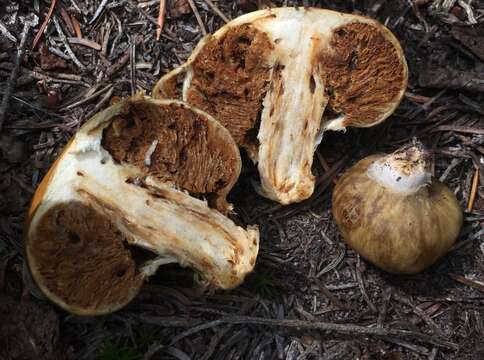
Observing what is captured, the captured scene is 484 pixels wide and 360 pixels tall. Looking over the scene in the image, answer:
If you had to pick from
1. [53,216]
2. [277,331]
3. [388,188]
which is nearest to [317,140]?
[388,188]

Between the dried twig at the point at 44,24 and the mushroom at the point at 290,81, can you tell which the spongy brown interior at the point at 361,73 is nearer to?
the mushroom at the point at 290,81

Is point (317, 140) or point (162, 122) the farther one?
point (317, 140)

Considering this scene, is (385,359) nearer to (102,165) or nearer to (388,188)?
(388,188)

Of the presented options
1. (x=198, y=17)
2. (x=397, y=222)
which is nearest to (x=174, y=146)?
(x=198, y=17)

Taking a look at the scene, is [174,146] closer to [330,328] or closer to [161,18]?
[161,18]

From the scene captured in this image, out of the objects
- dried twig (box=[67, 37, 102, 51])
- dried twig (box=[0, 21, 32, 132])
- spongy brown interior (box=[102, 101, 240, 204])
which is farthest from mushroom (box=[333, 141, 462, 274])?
dried twig (box=[0, 21, 32, 132])

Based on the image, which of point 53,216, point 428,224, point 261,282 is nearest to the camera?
point 53,216

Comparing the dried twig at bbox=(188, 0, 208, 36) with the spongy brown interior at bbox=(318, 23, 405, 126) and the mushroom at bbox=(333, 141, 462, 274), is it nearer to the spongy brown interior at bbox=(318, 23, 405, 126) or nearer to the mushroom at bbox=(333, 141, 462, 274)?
the spongy brown interior at bbox=(318, 23, 405, 126)
